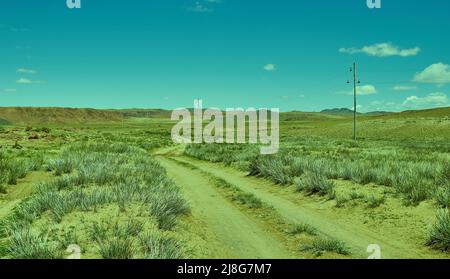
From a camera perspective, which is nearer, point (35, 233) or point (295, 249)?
point (35, 233)

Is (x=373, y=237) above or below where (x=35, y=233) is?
below

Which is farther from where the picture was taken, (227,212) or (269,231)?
(227,212)

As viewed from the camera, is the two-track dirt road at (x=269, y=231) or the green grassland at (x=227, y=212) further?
the two-track dirt road at (x=269, y=231)

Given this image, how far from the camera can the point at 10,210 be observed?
39.0 feet

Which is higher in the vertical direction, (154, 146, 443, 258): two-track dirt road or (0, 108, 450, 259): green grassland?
(0, 108, 450, 259): green grassland

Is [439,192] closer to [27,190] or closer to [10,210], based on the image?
[10,210]

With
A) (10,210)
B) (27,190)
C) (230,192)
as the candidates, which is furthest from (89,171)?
(230,192)

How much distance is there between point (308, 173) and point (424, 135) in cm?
5835

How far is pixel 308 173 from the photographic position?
696 inches

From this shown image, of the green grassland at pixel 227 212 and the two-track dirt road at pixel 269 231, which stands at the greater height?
the green grassland at pixel 227 212

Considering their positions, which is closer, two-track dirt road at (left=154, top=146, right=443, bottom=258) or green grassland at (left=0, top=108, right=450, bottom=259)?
green grassland at (left=0, top=108, right=450, bottom=259)
